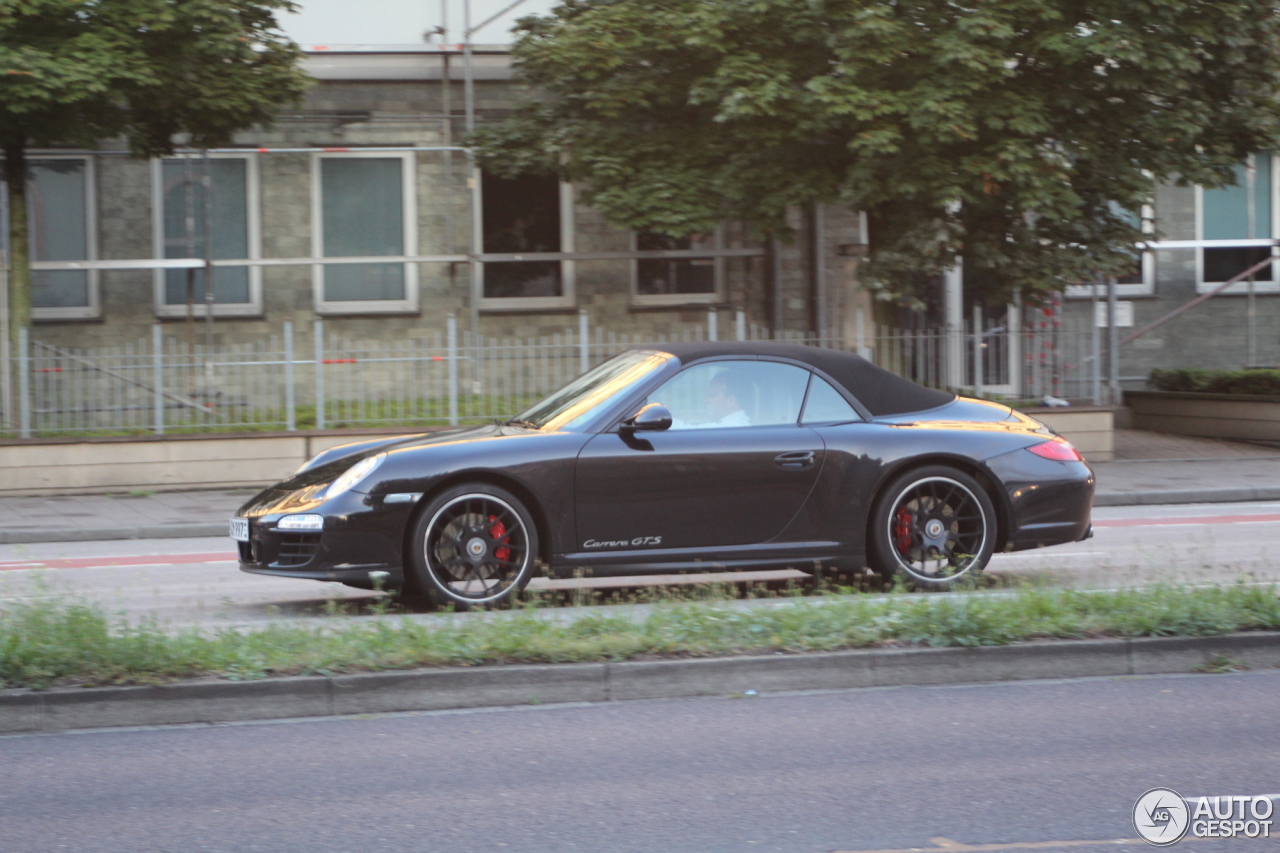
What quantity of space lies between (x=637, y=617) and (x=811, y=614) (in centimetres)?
85

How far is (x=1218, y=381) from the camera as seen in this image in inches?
882

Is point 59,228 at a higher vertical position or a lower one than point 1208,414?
higher

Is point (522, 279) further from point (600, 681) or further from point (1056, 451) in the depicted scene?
point (600, 681)

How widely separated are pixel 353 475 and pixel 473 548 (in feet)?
2.45

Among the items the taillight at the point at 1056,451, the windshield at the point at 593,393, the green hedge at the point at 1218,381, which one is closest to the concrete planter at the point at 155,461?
the windshield at the point at 593,393

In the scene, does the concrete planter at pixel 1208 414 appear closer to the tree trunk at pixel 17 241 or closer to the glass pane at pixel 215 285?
the glass pane at pixel 215 285

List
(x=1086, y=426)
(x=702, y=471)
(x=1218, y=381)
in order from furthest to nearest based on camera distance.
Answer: (x=1218, y=381)
(x=1086, y=426)
(x=702, y=471)

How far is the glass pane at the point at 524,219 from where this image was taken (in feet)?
75.9

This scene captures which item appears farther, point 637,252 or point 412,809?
point 637,252

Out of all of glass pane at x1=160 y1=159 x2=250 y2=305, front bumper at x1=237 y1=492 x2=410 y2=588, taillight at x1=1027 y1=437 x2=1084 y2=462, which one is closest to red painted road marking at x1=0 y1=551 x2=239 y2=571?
front bumper at x1=237 y1=492 x2=410 y2=588

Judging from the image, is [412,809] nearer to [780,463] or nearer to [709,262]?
[780,463]

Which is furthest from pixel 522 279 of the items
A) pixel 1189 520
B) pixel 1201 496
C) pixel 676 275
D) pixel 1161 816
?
pixel 1161 816

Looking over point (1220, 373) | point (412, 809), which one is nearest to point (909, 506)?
point (412, 809)

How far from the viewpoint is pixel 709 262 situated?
23328mm
